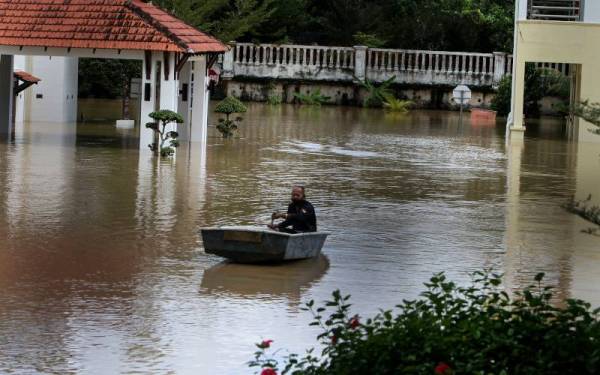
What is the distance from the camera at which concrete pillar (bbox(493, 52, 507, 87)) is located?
58281 mm

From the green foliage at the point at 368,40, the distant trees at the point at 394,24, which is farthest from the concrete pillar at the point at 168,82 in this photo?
the green foliage at the point at 368,40

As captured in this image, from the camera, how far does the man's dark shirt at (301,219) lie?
18266 millimetres

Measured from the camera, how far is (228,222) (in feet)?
71.5

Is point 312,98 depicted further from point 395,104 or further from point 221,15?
point 221,15

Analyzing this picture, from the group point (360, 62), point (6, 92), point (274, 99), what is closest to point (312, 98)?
point (274, 99)

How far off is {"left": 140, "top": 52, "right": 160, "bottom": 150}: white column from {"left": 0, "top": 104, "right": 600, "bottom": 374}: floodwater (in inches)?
17.5

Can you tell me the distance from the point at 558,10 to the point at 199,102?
1406 cm

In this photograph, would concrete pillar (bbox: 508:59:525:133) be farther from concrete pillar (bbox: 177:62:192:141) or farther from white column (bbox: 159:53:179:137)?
white column (bbox: 159:53:179:137)

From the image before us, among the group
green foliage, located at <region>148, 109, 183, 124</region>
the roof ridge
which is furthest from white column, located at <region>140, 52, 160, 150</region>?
green foliage, located at <region>148, 109, 183, 124</region>

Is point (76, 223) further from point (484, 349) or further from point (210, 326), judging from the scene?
point (484, 349)

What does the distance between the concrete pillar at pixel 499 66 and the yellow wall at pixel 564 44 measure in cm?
1524

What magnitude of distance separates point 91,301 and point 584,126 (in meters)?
30.4

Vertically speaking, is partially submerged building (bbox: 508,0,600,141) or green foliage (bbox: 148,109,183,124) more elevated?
partially submerged building (bbox: 508,0,600,141)

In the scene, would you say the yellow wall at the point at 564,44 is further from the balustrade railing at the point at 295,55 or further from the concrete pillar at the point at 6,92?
the balustrade railing at the point at 295,55
